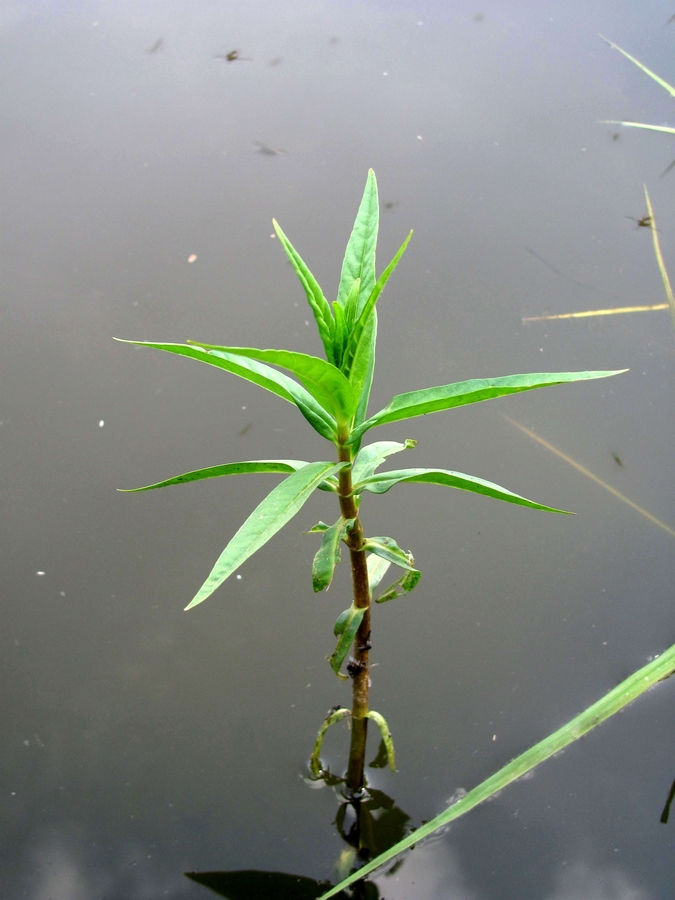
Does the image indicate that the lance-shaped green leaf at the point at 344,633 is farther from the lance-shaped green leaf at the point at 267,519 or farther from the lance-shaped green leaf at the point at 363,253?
the lance-shaped green leaf at the point at 363,253

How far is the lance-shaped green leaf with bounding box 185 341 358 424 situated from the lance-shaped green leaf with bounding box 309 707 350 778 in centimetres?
59

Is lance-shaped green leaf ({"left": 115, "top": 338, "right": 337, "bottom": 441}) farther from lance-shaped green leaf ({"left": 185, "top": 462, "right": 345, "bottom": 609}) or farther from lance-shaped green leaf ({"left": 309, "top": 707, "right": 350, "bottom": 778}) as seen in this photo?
lance-shaped green leaf ({"left": 309, "top": 707, "right": 350, "bottom": 778})

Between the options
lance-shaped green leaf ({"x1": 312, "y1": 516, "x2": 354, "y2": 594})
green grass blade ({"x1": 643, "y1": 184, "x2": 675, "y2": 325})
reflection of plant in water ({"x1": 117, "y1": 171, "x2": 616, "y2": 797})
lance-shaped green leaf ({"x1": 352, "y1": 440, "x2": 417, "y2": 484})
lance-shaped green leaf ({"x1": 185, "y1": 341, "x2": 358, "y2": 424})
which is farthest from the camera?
green grass blade ({"x1": 643, "y1": 184, "x2": 675, "y2": 325})

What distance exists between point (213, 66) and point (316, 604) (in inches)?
89.9

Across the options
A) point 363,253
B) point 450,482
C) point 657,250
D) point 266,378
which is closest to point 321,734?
point 450,482

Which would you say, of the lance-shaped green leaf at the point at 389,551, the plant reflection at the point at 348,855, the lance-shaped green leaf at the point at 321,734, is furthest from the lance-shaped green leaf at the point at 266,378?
the plant reflection at the point at 348,855

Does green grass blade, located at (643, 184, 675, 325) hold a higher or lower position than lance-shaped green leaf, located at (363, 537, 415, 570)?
higher

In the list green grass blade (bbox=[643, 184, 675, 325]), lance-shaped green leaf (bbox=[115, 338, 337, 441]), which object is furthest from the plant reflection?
green grass blade (bbox=[643, 184, 675, 325])

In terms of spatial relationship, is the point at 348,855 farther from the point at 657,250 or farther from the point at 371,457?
the point at 657,250

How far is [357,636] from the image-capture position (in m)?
1.31

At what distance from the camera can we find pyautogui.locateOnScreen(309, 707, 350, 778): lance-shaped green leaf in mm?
1354

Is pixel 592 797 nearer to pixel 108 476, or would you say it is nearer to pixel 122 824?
pixel 122 824

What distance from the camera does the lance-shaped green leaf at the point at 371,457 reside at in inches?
46.9

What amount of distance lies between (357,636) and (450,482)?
0.37 meters
